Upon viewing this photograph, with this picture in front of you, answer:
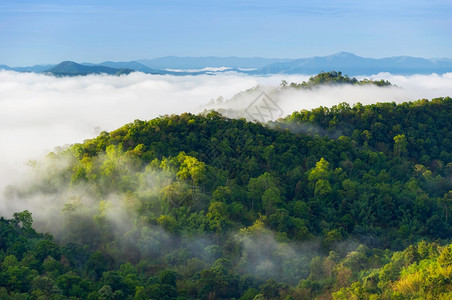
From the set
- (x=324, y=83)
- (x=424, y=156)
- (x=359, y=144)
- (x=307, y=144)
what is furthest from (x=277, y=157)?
(x=324, y=83)

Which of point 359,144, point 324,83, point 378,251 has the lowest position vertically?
point 378,251

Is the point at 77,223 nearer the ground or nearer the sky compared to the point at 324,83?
nearer the ground

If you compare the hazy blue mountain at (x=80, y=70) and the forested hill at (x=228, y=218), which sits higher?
the hazy blue mountain at (x=80, y=70)

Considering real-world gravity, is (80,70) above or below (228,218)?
above

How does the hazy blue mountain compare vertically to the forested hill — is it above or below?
above

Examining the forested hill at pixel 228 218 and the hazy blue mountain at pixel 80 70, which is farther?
the hazy blue mountain at pixel 80 70

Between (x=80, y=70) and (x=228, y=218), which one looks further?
(x=80, y=70)

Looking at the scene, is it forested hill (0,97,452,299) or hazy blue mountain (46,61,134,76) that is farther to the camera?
hazy blue mountain (46,61,134,76)

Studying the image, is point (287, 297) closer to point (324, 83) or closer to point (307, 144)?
point (307, 144)
